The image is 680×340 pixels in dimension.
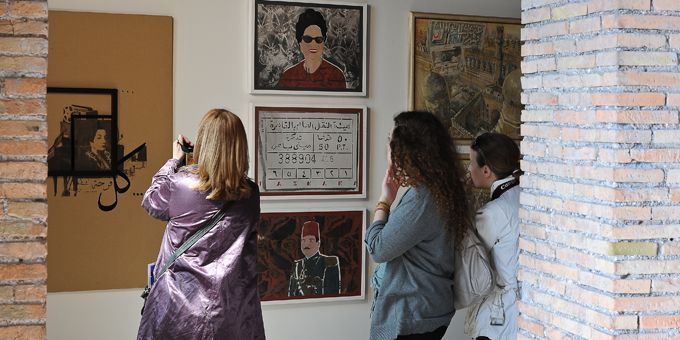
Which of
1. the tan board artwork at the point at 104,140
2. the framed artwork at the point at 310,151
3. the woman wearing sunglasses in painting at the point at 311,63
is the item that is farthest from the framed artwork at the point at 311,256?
the woman wearing sunglasses in painting at the point at 311,63

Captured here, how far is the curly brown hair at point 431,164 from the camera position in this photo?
170 inches

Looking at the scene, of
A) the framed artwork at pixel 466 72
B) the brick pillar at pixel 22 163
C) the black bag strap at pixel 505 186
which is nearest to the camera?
the brick pillar at pixel 22 163

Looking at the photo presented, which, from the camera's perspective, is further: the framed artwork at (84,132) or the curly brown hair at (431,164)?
the framed artwork at (84,132)

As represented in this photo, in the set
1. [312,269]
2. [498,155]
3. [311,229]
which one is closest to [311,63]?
[311,229]

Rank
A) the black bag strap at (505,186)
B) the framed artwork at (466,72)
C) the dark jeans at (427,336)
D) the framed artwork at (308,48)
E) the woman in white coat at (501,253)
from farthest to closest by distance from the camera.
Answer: the framed artwork at (466,72), the framed artwork at (308,48), the black bag strap at (505,186), the woman in white coat at (501,253), the dark jeans at (427,336)

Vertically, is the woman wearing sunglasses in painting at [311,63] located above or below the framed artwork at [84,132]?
Answer: above

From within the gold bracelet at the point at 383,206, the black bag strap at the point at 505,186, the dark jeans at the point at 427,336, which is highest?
the black bag strap at the point at 505,186

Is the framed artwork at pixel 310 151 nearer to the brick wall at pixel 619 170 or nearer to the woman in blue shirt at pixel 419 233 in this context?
the woman in blue shirt at pixel 419 233

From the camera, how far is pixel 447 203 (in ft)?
14.1

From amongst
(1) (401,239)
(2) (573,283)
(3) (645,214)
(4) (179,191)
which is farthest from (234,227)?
(3) (645,214)

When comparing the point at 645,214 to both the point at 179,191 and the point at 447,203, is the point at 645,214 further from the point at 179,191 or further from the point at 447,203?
the point at 179,191

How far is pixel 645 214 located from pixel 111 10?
13.3 feet

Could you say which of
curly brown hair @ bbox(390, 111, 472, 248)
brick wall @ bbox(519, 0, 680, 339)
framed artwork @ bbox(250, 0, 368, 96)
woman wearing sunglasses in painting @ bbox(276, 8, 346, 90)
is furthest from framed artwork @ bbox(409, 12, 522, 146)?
brick wall @ bbox(519, 0, 680, 339)

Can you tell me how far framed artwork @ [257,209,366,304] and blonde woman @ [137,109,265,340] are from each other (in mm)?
2189
